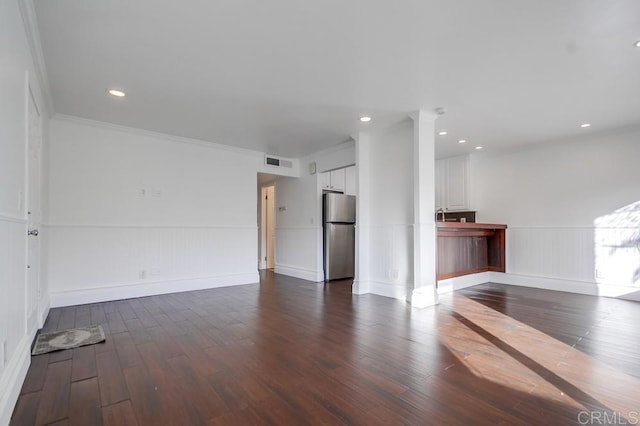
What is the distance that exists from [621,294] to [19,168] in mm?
6422

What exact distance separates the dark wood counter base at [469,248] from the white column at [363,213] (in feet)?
3.31

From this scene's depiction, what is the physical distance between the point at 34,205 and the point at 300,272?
156 inches

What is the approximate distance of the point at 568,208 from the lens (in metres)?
4.64

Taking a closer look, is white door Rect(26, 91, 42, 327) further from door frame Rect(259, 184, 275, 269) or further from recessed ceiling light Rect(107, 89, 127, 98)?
door frame Rect(259, 184, 275, 269)

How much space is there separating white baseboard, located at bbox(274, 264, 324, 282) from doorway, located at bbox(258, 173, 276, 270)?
0.81 m

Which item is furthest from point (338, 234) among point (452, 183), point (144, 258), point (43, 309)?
point (43, 309)

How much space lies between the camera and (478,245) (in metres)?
5.23

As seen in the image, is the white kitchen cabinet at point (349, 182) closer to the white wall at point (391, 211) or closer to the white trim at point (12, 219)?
the white wall at point (391, 211)

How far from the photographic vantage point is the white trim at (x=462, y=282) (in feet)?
14.5

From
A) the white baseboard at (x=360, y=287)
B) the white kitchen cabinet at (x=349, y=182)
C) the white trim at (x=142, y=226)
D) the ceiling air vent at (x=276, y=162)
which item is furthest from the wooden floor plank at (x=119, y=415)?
the white kitchen cabinet at (x=349, y=182)

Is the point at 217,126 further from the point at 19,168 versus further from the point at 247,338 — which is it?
the point at 247,338

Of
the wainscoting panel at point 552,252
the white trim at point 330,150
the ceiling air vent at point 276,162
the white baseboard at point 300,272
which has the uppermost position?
the white trim at point 330,150

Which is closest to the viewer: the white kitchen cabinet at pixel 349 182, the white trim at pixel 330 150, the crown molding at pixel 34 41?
the crown molding at pixel 34 41

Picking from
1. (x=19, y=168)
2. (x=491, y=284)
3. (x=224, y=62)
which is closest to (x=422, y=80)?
(x=224, y=62)
